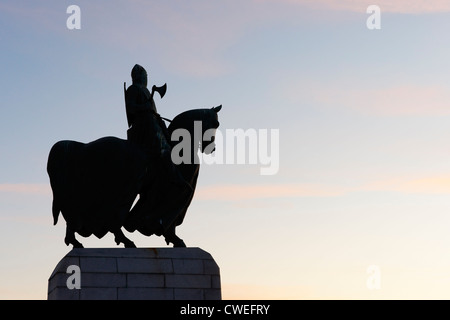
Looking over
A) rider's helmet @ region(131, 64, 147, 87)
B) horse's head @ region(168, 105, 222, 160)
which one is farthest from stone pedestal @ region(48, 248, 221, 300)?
rider's helmet @ region(131, 64, 147, 87)

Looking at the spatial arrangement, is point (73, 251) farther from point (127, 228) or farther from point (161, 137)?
point (161, 137)

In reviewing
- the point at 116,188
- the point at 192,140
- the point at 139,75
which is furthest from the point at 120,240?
the point at 139,75

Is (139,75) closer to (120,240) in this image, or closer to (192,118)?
(192,118)

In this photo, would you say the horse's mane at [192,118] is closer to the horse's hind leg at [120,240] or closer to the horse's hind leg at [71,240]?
the horse's hind leg at [120,240]

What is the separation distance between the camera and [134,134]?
74.6 feet

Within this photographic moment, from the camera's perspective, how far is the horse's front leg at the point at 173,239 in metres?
22.6

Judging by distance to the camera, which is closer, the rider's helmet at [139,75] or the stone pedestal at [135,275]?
the stone pedestal at [135,275]

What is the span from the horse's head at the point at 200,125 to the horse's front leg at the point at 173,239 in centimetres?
180

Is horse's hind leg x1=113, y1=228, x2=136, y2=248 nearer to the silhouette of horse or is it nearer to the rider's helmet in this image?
the silhouette of horse

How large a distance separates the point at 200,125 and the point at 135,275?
3621 millimetres

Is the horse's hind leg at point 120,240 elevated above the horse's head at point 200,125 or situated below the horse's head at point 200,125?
below

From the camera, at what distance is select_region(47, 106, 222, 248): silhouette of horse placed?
22109 mm

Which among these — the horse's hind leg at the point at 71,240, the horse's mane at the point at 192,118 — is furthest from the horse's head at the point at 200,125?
the horse's hind leg at the point at 71,240
